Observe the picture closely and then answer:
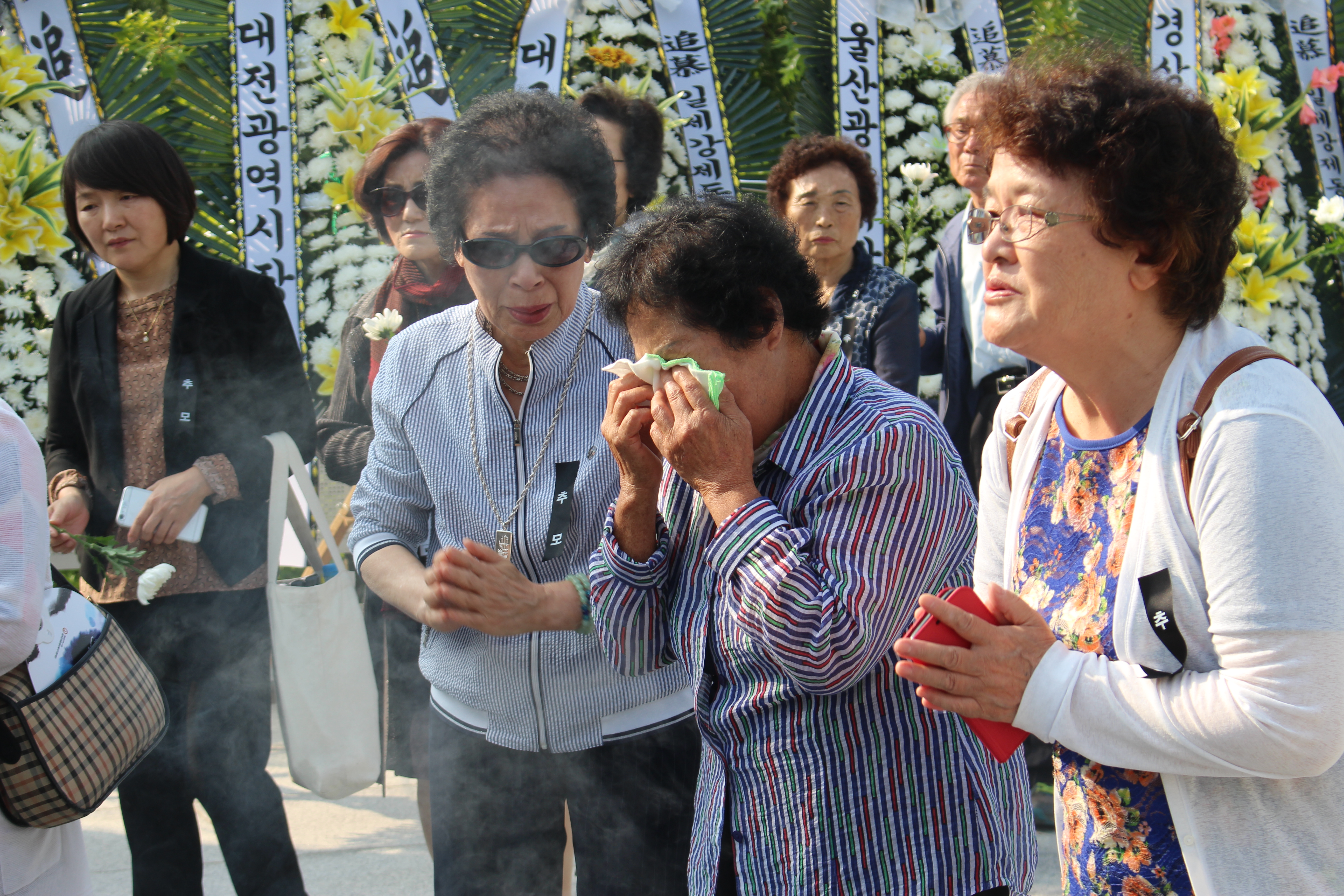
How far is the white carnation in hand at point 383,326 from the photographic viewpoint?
3533mm

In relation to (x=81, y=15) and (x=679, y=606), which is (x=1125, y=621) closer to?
(x=679, y=606)

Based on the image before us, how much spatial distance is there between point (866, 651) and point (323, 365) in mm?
4215

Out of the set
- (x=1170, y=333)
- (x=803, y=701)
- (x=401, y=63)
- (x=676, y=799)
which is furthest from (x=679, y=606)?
(x=401, y=63)

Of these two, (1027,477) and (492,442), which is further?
(492,442)

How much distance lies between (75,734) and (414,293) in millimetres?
1941

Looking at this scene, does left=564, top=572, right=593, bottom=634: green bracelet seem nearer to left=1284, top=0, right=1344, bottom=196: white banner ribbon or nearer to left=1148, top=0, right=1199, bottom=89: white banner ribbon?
left=1148, top=0, right=1199, bottom=89: white banner ribbon

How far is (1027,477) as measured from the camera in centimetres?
196

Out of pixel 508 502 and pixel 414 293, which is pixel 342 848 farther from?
pixel 508 502

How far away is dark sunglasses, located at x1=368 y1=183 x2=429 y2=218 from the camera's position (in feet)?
12.5

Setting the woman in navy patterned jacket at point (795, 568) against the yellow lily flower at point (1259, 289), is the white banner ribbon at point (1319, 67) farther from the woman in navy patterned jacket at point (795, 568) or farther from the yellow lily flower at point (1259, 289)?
the woman in navy patterned jacket at point (795, 568)

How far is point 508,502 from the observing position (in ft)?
8.10

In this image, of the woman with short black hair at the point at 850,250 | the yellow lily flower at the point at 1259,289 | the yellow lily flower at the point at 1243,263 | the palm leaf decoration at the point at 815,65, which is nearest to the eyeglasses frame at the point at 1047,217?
the woman with short black hair at the point at 850,250

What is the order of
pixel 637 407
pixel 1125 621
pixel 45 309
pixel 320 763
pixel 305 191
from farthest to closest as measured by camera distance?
pixel 305 191 → pixel 45 309 → pixel 320 763 → pixel 637 407 → pixel 1125 621

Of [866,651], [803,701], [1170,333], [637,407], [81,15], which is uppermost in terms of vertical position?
[81,15]
